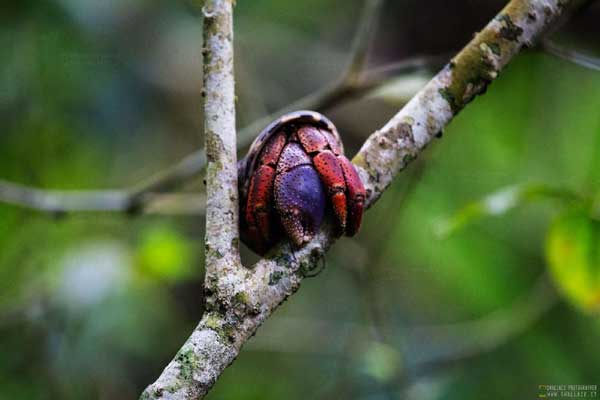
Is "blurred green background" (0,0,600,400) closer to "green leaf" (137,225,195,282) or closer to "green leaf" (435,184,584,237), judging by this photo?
"green leaf" (137,225,195,282)

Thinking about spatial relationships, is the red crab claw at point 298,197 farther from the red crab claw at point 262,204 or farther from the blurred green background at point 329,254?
the blurred green background at point 329,254

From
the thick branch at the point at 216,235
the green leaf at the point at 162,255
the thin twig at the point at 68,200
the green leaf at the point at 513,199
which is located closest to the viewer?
the thick branch at the point at 216,235

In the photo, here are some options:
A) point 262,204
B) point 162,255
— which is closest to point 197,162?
point 162,255

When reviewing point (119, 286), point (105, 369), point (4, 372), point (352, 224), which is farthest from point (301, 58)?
point (352, 224)

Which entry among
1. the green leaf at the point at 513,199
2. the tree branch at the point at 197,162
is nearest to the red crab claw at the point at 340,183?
the green leaf at the point at 513,199

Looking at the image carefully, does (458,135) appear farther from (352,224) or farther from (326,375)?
(352,224)
